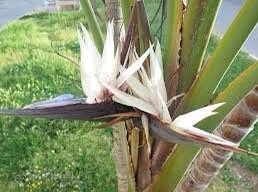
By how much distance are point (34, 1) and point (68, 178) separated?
4.67 m

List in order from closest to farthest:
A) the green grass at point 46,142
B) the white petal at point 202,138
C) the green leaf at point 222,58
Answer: the white petal at point 202,138, the green leaf at point 222,58, the green grass at point 46,142

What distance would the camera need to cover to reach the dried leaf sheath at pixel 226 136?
1395mm

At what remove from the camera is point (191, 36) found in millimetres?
1452

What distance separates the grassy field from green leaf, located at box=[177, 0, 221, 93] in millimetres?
891

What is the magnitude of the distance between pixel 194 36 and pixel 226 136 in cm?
26

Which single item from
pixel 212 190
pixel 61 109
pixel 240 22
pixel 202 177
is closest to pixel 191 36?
pixel 240 22

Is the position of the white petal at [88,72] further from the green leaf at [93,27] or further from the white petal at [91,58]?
the green leaf at [93,27]

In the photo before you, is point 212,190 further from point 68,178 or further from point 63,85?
point 63,85

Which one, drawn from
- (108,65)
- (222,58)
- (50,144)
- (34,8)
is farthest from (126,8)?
(34,8)

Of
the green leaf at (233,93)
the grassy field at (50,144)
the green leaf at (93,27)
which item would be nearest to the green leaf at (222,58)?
the green leaf at (233,93)

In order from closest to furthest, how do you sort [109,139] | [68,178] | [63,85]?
[68,178] → [109,139] → [63,85]

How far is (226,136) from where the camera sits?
1.44 m

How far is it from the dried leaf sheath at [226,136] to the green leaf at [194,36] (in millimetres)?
141

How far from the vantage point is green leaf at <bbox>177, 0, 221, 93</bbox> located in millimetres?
1397
